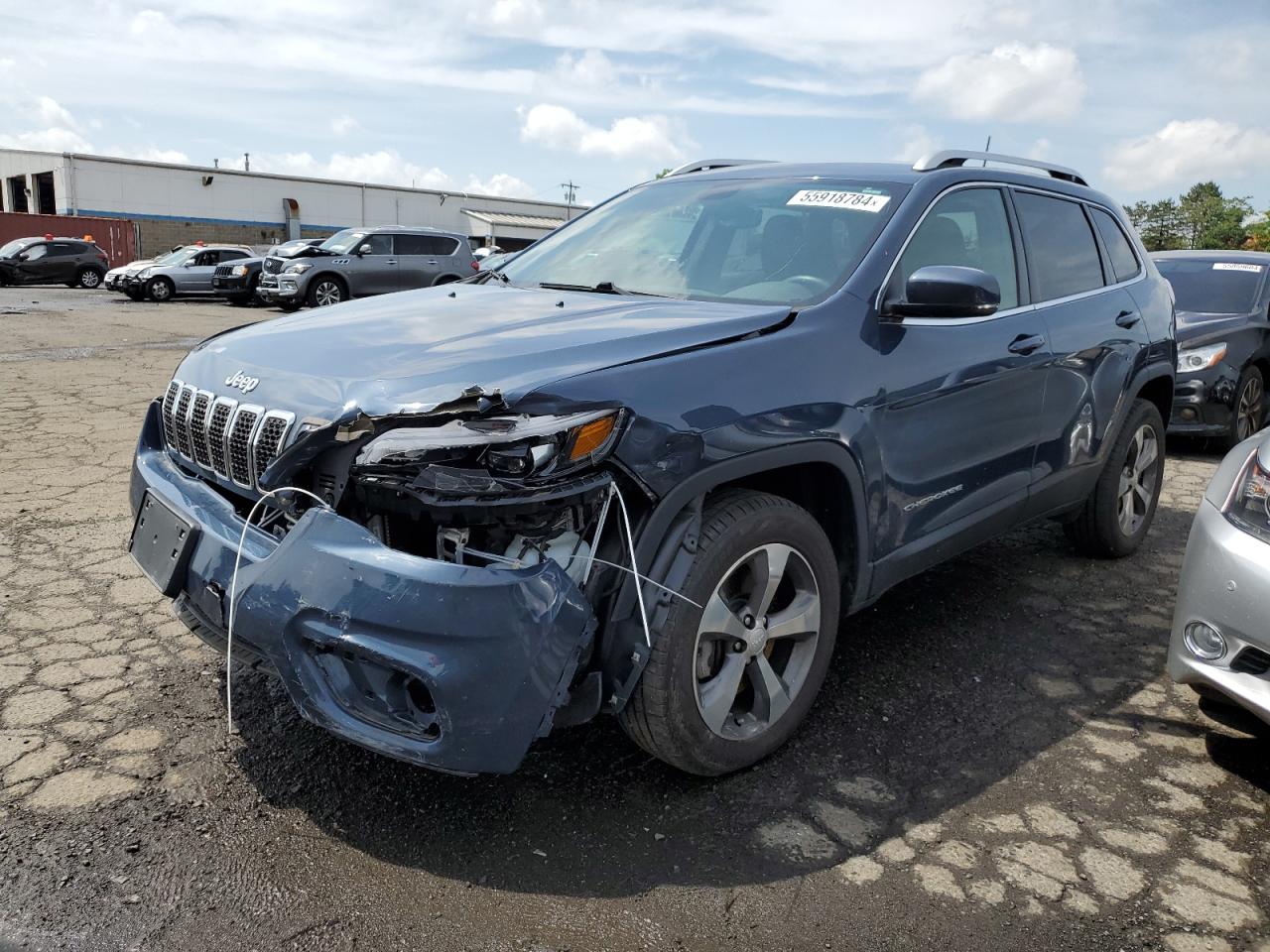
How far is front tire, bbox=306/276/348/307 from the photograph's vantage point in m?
20.0

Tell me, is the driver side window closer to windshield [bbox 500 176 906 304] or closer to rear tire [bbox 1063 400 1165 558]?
windshield [bbox 500 176 906 304]

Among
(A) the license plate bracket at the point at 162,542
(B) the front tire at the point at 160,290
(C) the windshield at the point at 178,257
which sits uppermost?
(A) the license plate bracket at the point at 162,542

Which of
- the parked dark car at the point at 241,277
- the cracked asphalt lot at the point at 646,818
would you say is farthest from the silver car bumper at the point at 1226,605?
the parked dark car at the point at 241,277

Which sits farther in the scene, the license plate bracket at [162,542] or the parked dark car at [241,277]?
the parked dark car at [241,277]

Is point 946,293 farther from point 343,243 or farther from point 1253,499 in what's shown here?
Result: point 343,243

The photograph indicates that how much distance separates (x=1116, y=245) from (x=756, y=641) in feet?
10.5

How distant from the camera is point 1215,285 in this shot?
862 centimetres

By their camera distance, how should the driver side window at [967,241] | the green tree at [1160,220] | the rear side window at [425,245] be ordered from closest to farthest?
the driver side window at [967,241]
the rear side window at [425,245]
the green tree at [1160,220]

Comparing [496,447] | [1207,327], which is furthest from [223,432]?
[1207,327]

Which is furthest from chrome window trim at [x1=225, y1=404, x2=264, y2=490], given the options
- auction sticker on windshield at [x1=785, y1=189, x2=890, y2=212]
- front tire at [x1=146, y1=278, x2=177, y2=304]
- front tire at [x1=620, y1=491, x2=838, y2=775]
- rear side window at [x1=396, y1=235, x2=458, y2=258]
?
front tire at [x1=146, y1=278, x2=177, y2=304]

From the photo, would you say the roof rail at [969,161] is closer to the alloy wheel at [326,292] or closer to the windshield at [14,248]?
the alloy wheel at [326,292]

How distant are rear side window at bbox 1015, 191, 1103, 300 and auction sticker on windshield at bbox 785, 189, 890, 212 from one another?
0.90 meters

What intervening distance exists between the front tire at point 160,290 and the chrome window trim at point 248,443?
78.5 feet

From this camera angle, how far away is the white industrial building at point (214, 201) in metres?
43.3
